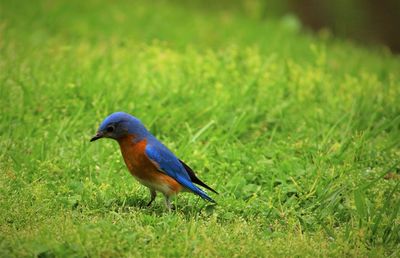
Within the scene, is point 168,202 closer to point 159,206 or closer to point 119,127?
point 159,206

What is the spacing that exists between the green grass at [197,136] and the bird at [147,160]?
18cm

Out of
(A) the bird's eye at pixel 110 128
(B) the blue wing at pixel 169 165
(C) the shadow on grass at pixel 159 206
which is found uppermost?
(A) the bird's eye at pixel 110 128

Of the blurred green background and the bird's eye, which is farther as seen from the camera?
the blurred green background

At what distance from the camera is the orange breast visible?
17.1 ft

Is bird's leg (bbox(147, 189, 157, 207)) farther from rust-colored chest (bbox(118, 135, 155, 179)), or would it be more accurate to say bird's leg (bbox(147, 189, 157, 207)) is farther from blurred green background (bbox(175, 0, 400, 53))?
blurred green background (bbox(175, 0, 400, 53))

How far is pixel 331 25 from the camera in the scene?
39.1 feet

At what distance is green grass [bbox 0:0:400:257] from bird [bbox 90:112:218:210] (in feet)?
0.59

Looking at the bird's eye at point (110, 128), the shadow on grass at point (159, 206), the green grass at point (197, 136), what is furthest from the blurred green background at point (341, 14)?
the bird's eye at point (110, 128)

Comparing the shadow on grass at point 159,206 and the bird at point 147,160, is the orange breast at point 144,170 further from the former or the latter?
the shadow on grass at point 159,206

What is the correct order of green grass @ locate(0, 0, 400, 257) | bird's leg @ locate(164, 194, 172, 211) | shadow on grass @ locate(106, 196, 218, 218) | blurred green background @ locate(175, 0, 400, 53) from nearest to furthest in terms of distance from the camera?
green grass @ locate(0, 0, 400, 257) < shadow on grass @ locate(106, 196, 218, 218) < bird's leg @ locate(164, 194, 172, 211) < blurred green background @ locate(175, 0, 400, 53)

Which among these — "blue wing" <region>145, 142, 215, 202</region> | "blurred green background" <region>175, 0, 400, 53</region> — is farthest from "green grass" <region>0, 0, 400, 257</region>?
"blurred green background" <region>175, 0, 400, 53</region>

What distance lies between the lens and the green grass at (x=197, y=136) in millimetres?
4754

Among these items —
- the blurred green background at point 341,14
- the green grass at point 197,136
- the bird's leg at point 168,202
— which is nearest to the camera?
the green grass at point 197,136

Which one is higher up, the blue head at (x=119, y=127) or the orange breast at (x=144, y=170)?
the blue head at (x=119, y=127)
